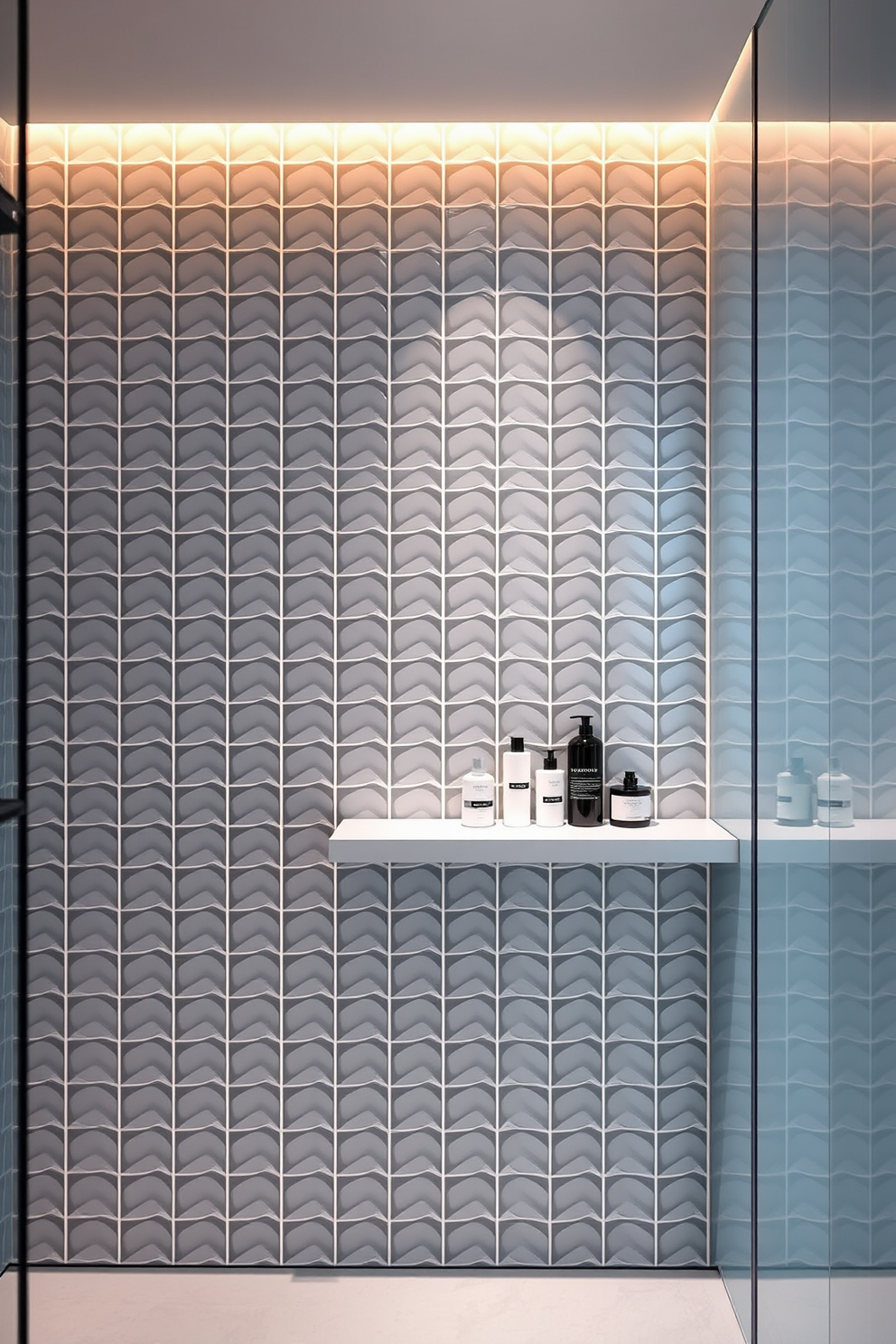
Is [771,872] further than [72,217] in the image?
No

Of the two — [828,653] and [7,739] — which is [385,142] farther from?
[7,739]

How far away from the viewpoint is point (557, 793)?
2.12m

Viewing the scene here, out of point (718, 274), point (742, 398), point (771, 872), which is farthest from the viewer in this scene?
point (718, 274)

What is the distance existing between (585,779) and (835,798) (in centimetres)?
73

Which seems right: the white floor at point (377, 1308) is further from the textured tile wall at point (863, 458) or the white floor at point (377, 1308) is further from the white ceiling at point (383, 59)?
the white ceiling at point (383, 59)

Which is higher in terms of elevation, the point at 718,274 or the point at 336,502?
the point at 718,274

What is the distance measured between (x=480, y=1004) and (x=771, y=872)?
2.48 feet

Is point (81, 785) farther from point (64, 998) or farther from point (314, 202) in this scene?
point (314, 202)

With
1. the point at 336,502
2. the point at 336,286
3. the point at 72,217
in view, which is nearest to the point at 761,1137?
the point at 336,502

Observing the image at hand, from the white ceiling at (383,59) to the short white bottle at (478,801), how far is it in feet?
4.52

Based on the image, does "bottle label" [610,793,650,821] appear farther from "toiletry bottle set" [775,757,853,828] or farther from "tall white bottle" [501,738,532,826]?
"toiletry bottle set" [775,757,853,828]

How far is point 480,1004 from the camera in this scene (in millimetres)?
2207

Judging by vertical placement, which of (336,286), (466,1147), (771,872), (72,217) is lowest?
(466,1147)

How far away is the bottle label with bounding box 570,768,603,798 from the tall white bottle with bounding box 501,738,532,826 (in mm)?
96
